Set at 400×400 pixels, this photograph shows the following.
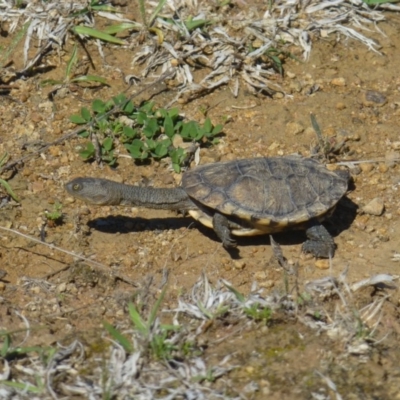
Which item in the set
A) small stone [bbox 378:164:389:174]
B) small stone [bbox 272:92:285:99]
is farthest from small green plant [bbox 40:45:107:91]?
small stone [bbox 378:164:389:174]

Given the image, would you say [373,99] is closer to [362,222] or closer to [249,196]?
[362,222]

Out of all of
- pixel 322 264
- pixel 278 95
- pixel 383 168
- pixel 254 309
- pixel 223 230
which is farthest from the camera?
pixel 278 95

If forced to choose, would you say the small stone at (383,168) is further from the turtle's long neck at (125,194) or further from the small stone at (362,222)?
the turtle's long neck at (125,194)

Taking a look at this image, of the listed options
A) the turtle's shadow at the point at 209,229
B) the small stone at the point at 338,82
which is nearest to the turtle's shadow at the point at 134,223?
the turtle's shadow at the point at 209,229

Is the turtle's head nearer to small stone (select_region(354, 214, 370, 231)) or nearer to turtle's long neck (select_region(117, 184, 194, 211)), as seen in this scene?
turtle's long neck (select_region(117, 184, 194, 211))

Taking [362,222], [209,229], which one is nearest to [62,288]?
[209,229]

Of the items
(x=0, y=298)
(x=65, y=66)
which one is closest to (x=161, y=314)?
(x=0, y=298)

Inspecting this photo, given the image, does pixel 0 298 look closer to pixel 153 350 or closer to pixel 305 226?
pixel 153 350
